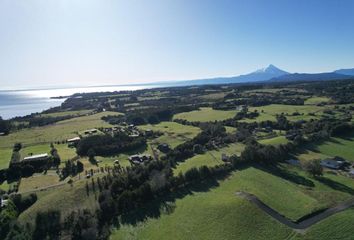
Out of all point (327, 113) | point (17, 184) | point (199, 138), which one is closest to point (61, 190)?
point (17, 184)

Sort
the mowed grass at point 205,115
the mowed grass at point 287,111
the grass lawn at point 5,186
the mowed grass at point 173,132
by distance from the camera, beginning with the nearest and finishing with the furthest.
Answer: the grass lawn at point 5,186 < the mowed grass at point 173,132 < the mowed grass at point 287,111 < the mowed grass at point 205,115

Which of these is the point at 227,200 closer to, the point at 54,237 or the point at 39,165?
the point at 54,237

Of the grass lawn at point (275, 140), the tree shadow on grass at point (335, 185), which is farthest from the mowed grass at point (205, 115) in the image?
the tree shadow on grass at point (335, 185)

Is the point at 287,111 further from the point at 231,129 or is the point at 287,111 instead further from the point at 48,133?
the point at 48,133

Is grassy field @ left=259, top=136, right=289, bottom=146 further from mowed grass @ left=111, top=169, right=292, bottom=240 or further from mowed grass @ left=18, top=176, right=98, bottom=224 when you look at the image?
mowed grass @ left=18, top=176, right=98, bottom=224

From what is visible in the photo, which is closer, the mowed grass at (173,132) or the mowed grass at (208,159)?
the mowed grass at (208,159)

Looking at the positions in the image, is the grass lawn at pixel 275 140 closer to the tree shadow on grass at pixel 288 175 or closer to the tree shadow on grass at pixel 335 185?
the tree shadow on grass at pixel 288 175

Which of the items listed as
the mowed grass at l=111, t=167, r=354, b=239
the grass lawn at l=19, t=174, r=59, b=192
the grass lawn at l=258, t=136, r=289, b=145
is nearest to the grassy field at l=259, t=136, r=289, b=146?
the grass lawn at l=258, t=136, r=289, b=145
